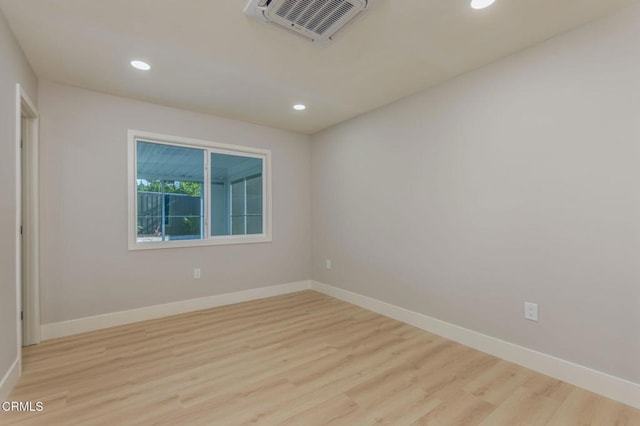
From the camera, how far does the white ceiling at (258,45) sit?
1.95 metres

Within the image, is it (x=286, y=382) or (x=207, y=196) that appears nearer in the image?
(x=286, y=382)

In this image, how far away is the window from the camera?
3.47m

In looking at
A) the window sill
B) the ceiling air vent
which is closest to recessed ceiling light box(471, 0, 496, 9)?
the ceiling air vent

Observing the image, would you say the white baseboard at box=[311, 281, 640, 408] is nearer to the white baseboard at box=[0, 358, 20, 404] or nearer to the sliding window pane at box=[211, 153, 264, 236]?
the sliding window pane at box=[211, 153, 264, 236]

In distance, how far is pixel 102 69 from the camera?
8.80 ft

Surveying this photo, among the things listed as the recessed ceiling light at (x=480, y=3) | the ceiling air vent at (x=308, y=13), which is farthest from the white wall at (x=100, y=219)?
the recessed ceiling light at (x=480, y=3)

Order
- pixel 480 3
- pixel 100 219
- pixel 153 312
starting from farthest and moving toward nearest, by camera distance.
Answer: pixel 153 312 → pixel 100 219 → pixel 480 3

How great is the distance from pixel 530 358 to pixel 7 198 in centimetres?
396

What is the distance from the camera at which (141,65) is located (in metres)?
2.62


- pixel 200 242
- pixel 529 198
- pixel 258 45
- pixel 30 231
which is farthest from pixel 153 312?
pixel 529 198

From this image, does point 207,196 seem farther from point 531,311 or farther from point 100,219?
point 531,311

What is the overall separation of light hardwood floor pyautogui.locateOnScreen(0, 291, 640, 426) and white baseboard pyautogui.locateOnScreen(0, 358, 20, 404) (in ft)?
0.17

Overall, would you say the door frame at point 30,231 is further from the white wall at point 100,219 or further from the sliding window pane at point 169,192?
the sliding window pane at point 169,192

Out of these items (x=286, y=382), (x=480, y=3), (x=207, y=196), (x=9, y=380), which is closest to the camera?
(x=480, y=3)
